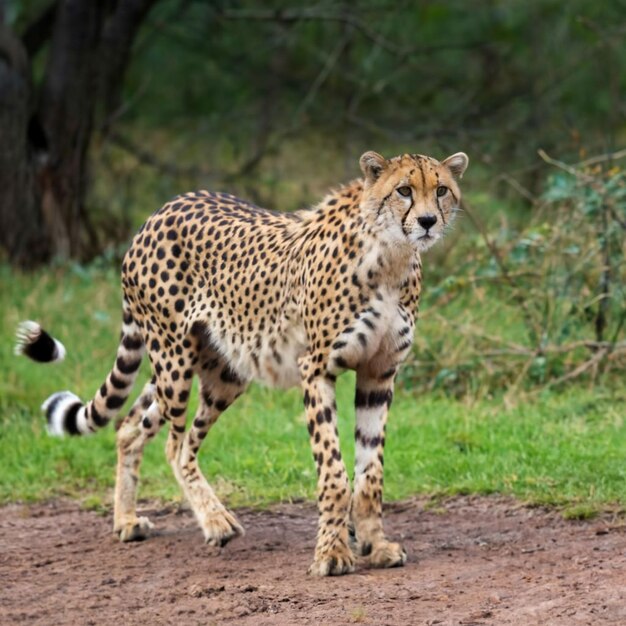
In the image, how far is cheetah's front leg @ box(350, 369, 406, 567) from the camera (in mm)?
3924

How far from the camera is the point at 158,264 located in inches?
178

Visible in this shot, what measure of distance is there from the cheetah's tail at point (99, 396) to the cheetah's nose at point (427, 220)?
1386 mm

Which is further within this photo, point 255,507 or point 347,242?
point 255,507

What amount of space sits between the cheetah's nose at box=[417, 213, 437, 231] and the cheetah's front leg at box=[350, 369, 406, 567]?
57cm

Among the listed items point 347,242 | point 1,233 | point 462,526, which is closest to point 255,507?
point 462,526

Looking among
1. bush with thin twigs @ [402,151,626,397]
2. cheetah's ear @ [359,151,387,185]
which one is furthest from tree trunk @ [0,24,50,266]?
cheetah's ear @ [359,151,387,185]

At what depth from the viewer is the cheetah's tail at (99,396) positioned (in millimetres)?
4586

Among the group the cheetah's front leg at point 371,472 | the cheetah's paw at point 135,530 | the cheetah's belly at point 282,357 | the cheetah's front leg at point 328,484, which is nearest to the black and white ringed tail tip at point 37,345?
the cheetah's paw at point 135,530

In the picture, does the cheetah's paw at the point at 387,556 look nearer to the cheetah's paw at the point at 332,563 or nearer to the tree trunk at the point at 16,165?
the cheetah's paw at the point at 332,563

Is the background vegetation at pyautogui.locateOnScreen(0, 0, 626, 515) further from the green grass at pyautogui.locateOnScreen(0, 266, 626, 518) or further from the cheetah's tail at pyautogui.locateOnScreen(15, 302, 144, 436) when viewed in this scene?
the cheetah's tail at pyautogui.locateOnScreen(15, 302, 144, 436)

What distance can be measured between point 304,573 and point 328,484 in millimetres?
270

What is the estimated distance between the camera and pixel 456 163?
3.96m

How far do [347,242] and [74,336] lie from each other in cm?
342

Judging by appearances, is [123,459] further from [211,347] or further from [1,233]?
[1,233]
